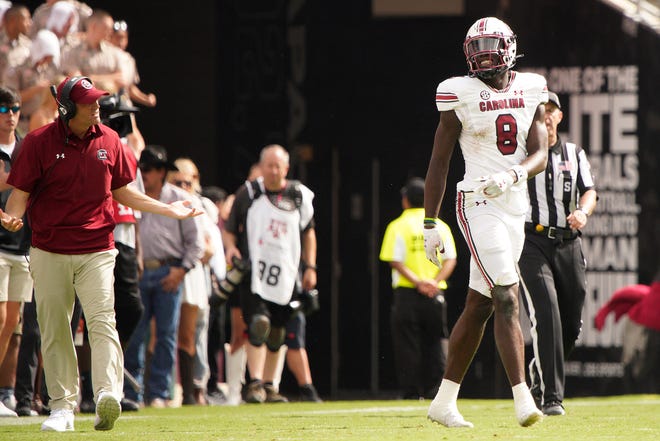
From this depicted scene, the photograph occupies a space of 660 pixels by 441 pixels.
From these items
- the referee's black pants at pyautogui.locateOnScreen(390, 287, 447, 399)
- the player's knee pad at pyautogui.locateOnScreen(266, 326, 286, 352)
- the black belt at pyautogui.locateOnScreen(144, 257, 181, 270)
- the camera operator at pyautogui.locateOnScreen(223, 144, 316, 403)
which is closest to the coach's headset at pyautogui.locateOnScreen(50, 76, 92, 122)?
the black belt at pyautogui.locateOnScreen(144, 257, 181, 270)

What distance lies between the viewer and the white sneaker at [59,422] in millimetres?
8266

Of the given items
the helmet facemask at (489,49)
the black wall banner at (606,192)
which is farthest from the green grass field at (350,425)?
the black wall banner at (606,192)

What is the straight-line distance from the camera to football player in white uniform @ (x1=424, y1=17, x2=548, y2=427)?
26.3 ft

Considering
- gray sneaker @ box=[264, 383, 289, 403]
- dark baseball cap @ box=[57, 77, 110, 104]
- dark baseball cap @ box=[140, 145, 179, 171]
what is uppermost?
dark baseball cap @ box=[57, 77, 110, 104]

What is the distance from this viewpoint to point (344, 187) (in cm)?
1598

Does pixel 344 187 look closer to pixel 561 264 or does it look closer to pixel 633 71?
pixel 633 71

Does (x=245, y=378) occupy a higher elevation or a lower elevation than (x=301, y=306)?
lower

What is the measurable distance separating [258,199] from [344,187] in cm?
326

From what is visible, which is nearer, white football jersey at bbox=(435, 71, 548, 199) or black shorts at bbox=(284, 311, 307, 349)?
white football jersey at bbox=(435, 71, 548, 199)

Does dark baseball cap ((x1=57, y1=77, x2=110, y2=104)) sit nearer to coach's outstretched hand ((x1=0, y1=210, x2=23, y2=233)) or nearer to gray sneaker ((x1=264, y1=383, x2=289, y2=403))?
coach's outstretched hand ((x1=0, y1=210, x2=23, y2=233))

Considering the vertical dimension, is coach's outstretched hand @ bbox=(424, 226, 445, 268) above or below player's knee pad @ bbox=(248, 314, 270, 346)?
above

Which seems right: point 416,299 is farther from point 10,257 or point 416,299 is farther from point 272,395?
point 10,257

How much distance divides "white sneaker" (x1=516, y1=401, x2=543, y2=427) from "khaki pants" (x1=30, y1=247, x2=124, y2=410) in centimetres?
221

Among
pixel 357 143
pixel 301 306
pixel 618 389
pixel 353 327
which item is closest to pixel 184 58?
pixel 357 143
